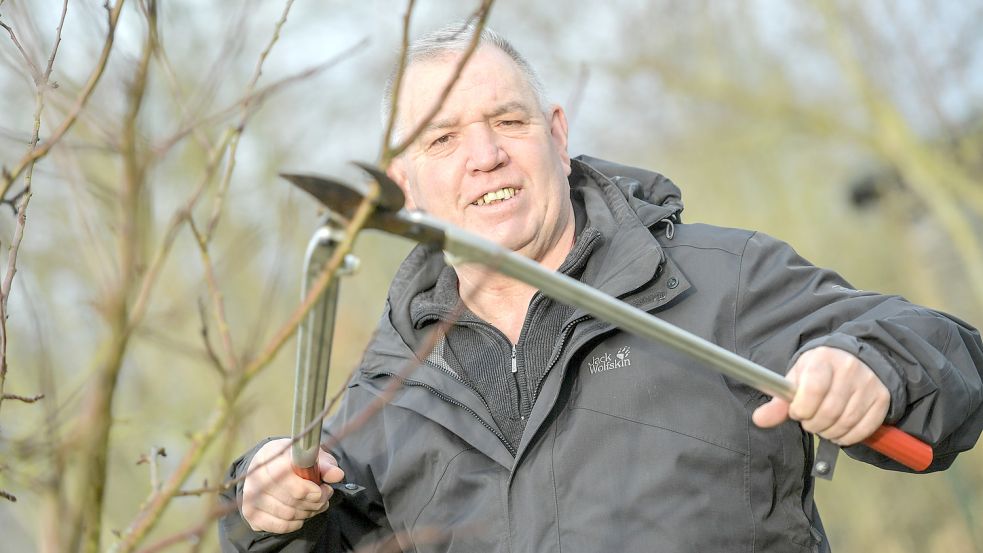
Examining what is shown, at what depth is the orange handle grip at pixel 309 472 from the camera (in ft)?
7.48

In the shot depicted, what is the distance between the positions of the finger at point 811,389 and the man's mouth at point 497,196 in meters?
1.05

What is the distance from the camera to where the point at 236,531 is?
2539 millimetres

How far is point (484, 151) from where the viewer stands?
9.17 feet

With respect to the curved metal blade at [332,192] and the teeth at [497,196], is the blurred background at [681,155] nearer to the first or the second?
the teeth at [497,196]

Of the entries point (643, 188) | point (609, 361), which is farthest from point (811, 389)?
point (643, 188)

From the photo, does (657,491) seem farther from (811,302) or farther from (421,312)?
(421,312)

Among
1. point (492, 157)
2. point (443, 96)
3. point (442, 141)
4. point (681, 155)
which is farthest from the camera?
point (681, 155)

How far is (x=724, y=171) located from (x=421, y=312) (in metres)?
11.4

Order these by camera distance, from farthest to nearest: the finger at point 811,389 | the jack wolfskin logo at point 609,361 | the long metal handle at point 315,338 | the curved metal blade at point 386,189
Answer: the jack wolfskin logo at point 609,361, the finger at point 811,389, the long metal handle at point 315,338, the curved metal blade at point 386,189

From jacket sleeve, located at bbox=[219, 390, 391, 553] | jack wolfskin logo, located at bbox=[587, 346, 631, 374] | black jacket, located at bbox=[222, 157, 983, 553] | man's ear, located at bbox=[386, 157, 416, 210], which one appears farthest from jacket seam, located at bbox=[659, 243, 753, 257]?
jacket sleeve, located at bbox=[219, 390, 391, 553]

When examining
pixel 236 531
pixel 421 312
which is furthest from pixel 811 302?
pixel 236 531

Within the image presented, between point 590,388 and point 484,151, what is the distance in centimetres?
72

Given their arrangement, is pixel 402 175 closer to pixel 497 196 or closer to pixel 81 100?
pixel 497 196

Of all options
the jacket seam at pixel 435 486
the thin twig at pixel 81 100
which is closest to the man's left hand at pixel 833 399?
the jacket seam at pixel 435 486
